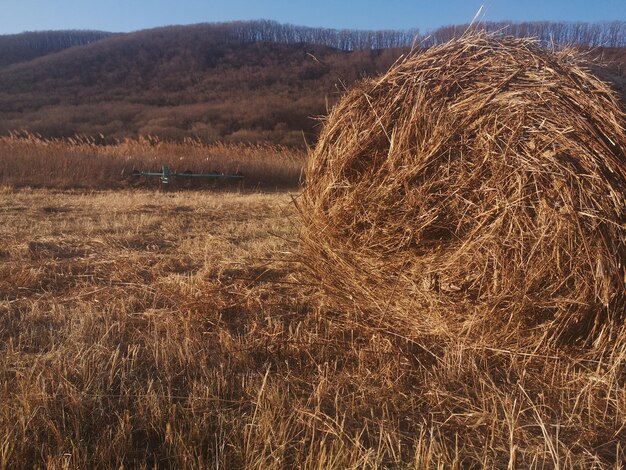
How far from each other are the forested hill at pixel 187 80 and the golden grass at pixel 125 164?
3779 mm

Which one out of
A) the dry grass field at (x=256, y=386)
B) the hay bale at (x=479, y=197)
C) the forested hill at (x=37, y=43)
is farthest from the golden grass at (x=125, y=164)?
the forested hill at (x=37, y=43)

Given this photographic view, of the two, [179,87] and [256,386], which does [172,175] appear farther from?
[179,87]

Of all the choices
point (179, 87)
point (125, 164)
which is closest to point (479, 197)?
point (125, 164)

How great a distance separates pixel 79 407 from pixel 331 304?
6.27ft

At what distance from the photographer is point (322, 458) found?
2.05m

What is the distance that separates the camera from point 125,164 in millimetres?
14320

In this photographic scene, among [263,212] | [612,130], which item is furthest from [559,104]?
[263,212]

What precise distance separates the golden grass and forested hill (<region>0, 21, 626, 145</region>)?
378cm

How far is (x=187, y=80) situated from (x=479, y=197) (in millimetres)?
52102

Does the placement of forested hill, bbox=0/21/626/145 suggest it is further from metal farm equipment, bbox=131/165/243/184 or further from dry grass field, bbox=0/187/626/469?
dry grass field, bbox=0/187/626/469

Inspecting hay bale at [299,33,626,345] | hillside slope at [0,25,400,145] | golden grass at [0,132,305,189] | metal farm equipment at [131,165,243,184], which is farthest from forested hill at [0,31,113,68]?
hay bale at [299,33,626,345]

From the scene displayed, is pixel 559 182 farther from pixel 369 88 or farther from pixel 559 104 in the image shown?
pixel 369 88

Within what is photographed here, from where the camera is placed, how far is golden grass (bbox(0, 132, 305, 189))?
1273 centimetres

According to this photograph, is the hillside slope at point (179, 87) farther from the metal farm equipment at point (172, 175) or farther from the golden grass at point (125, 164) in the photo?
the metal farm equipment at point (172, 175)
